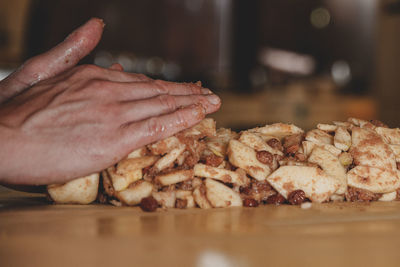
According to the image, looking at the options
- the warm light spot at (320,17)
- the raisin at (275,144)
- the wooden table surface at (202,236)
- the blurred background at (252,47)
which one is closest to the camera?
the wooden table surface at (202,236)

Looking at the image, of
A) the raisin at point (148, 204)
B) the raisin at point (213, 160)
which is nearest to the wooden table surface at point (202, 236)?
the raisin at point (148, 204)

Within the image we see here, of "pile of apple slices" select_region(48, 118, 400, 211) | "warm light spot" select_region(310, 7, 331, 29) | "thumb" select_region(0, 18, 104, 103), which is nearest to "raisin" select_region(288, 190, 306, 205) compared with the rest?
"pile of apple slices" select_region(48, 118, 400, 211)

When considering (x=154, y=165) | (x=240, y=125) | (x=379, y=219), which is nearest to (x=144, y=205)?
(x=154, y=165)

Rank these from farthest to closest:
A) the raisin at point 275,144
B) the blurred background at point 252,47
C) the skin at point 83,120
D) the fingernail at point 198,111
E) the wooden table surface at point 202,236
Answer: the blurred background at point 252,47 → the raisin at point 275,144 → the fingernail at point 198,111 → the skin at point 83,120 → the wooden table surface at point 202,236

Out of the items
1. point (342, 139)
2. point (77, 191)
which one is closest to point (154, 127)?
point (77, 191)

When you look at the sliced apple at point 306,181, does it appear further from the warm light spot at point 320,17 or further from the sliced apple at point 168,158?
the warm light spot at point 320,17

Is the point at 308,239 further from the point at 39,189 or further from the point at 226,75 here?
the point at 226,75
